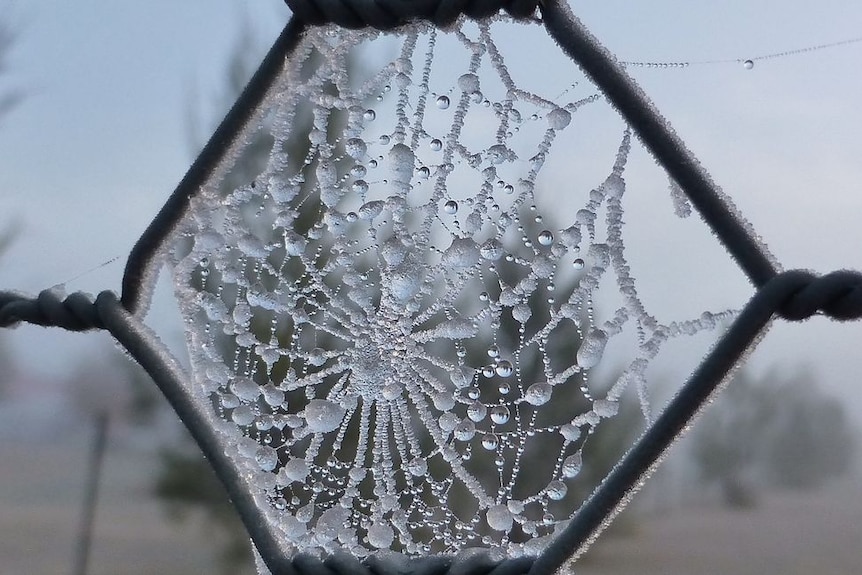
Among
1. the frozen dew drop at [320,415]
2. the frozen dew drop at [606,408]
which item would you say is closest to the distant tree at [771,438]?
the frozen dew drop at [606,408]

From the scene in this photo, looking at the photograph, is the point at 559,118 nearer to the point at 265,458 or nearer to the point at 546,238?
the point at 546,238

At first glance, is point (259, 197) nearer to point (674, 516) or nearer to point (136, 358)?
point (136, 358)

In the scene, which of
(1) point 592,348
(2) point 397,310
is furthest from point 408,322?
(1) point 592,348

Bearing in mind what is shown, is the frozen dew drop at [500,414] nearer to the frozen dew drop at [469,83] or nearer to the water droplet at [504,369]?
the water droplet at [504,369]

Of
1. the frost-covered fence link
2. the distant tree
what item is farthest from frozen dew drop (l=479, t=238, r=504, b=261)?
the distant tree

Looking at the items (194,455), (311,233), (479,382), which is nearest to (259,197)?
(311,233)

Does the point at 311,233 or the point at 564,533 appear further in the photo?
the point at 311,233

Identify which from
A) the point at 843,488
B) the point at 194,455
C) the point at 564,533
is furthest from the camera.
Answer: the point at 194,455
